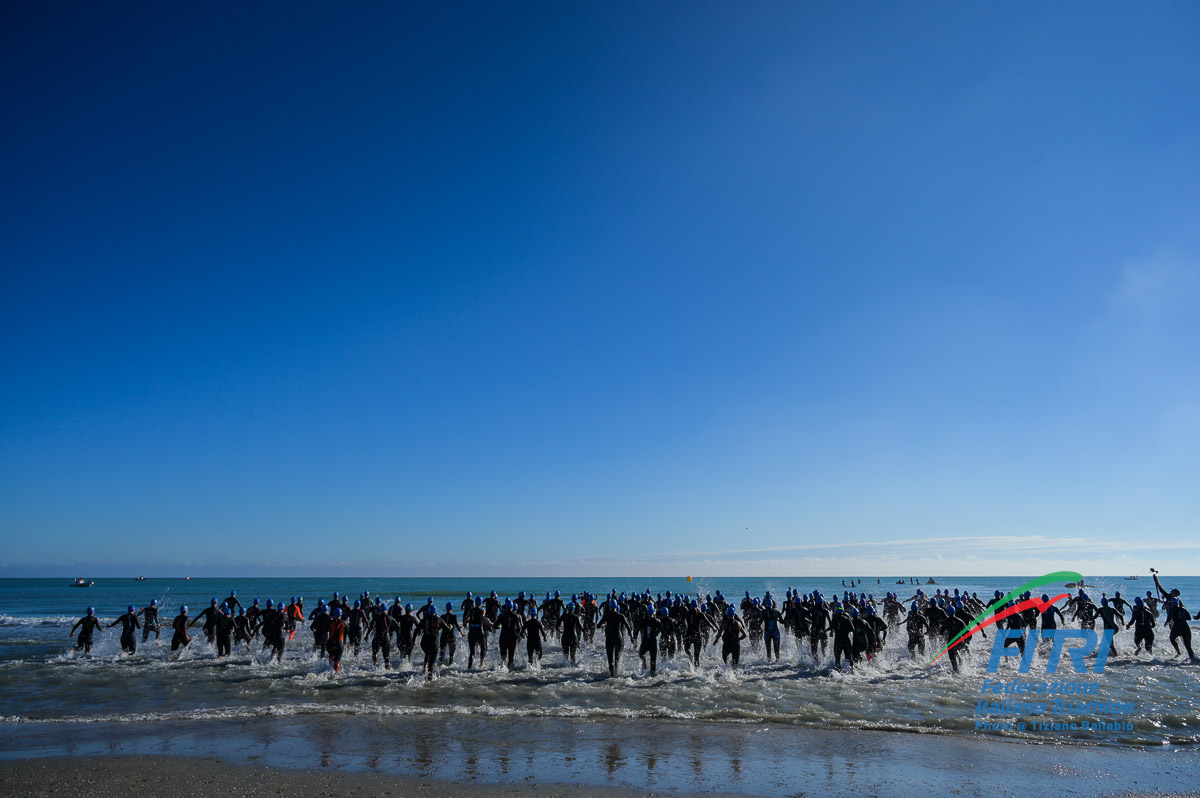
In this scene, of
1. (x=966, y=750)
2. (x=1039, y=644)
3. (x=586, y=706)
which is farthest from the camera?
(x=1039, y=644)

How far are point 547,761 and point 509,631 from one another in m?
8.94

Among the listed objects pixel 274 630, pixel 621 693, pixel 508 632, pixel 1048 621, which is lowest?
pixel 621 693

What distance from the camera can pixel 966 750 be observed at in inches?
398

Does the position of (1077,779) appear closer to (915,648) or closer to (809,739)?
(809,739)

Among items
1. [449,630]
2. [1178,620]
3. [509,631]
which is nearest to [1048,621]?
[1178,620]

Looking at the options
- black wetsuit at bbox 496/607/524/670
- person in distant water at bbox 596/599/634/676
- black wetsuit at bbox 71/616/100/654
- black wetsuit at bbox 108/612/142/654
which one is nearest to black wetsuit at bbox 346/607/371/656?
black wetsuit at bbox 496/607/524/670

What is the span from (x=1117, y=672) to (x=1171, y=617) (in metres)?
5.72

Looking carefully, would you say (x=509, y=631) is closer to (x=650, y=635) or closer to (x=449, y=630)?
(x=449, y=630)

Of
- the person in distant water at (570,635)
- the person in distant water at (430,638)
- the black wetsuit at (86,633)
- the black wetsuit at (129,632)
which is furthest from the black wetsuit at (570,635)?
the black wetsuit at (86,633)

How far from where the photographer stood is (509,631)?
18.1 m

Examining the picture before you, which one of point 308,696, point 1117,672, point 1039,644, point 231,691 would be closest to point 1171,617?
point 1039,644

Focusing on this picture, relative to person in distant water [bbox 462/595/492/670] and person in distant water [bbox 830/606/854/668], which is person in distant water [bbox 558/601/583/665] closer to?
person in distant water [bbox 462/595/492/670]

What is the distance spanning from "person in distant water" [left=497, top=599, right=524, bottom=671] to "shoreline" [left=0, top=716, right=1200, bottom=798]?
615 centimetres

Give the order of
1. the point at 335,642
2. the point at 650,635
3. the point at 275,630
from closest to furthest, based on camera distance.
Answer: the point at 335,642, the point at 650,635, the point at 275,630
